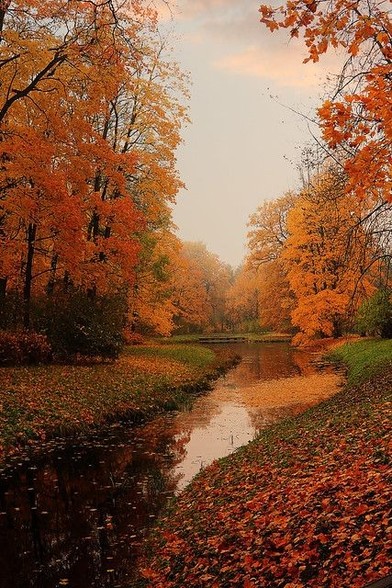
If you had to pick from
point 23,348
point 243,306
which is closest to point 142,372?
point 23,348

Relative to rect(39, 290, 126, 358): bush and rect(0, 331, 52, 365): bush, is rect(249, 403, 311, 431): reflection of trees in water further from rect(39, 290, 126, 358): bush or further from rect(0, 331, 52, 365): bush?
rect(0, 331, 52, 365): bush

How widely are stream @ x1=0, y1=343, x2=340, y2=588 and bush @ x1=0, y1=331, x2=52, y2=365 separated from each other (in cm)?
541

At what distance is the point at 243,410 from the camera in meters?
17.0

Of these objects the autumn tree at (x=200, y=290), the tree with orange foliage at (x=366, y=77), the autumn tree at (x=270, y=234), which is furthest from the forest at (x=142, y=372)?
the autumn tree at (x=200, y=290)

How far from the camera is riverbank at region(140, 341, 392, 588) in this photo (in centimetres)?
496

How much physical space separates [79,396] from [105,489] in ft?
19.7

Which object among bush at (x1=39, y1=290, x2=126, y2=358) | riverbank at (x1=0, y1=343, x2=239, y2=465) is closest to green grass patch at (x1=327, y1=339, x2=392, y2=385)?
riverbank at (x1=0, y1=343, x2=239, y2=465)

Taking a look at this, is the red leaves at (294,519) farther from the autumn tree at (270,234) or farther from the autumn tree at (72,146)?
the autumn tree at (270,234)

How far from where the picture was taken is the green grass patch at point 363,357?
2086 centimetres

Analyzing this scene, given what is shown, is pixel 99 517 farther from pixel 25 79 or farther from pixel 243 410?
pixel 25 79

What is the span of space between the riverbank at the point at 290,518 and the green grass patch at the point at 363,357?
10.3m

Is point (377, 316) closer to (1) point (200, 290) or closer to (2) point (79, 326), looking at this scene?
(2) point (79, 326)

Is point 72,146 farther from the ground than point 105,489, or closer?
farther from the ground

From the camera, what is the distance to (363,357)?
26.2 meters
